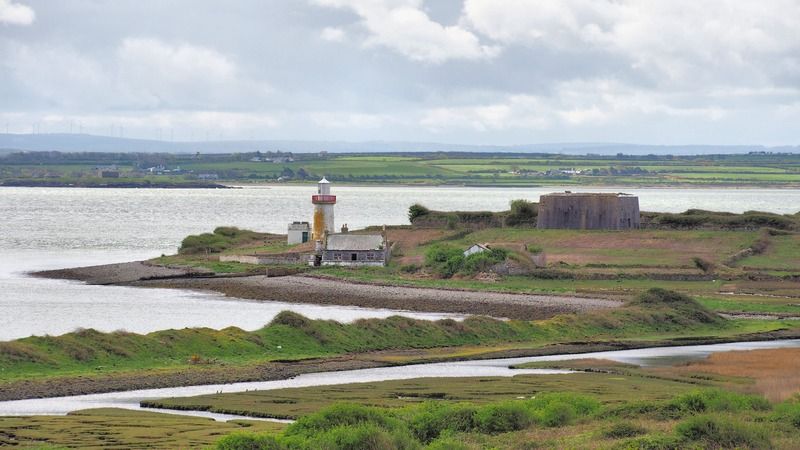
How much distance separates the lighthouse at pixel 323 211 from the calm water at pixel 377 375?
4160cm

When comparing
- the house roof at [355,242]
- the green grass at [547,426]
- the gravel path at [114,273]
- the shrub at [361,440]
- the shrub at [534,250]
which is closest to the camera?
the shrub at [361,440]

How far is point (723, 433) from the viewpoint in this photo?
29094 mm

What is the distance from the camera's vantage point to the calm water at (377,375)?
122ft

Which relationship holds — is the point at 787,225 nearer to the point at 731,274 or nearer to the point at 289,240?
the point at 731,274

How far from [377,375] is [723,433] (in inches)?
702

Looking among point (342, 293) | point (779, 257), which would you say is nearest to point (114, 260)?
point (342, 293)

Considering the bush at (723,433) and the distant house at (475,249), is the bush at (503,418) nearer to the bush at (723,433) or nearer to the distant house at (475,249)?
the bush at (723,433)

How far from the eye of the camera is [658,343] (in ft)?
183

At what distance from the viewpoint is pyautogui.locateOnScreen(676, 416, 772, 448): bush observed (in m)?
28.9

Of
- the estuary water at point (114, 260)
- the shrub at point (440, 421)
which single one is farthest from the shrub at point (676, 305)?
the shrub at point (440, 421)

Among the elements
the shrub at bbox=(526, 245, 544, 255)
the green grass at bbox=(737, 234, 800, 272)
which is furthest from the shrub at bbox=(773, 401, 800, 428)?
the green grass at bbox=(737, 234, 800, 272)

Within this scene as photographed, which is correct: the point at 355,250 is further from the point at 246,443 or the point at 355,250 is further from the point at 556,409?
the point at 246,443

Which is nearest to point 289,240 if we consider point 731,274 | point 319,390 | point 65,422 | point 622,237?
point 622,237

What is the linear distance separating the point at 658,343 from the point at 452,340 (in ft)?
27.1
